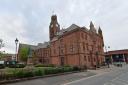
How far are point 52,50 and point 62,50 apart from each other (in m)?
7.47

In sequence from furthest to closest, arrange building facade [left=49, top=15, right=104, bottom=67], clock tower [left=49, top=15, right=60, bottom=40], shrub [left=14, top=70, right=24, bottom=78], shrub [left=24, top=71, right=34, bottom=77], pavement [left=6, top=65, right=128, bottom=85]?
clock tower [left=49, top=15, right=60, bottom=40], building facade [left=49, top=15, right=104, bottom=67], shrub [left=24, top=71, right=34, bottom=77], shrub [left=14, top=70, right=24, bottom=78], pavement [left=6, top=65, right=128, bottom=85]

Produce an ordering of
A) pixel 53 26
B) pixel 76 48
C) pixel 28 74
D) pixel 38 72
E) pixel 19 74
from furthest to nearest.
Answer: pixel 53 26, pixel 76 48, pixel 38 72, pixel 28 74, pixel 19 74

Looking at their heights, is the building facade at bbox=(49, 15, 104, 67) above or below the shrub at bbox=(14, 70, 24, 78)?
above

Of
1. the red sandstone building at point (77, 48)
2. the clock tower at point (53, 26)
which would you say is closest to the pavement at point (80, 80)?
the red sandstone building at point (77, 48)

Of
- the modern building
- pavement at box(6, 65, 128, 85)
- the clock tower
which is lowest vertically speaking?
pavement at box(6, 65, 128, 85)

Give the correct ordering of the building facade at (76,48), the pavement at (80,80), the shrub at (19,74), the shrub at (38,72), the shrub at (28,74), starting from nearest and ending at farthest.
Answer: the pavement at (80,80) < the shrub at (19,74) < the shrub at (28,74) < the shrub at (38,72) < the building facade at (76,48)

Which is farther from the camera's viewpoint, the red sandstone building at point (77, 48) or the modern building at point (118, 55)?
the modern building at point (118, 55)

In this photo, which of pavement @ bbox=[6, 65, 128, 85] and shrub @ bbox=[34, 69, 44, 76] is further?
shrub @ bbox=[34, 69, 44, 76]

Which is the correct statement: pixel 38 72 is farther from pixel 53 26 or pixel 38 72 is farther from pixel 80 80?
pixel 53 26

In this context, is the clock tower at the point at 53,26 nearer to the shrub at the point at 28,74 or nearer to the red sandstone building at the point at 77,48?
the red sandstone building at the point at 77,48

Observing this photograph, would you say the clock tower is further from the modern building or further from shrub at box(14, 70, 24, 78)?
shrub at box(14, 70, 24, 78)

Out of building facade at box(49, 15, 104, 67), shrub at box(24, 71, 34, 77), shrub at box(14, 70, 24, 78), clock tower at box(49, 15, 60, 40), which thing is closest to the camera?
shrub at box(14, 70, 24, 78)

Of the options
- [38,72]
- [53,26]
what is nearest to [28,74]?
[38,72]

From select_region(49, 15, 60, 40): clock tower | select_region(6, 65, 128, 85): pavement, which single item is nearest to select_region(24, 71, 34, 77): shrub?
select_region(6, 65, 128, 85): pavement
